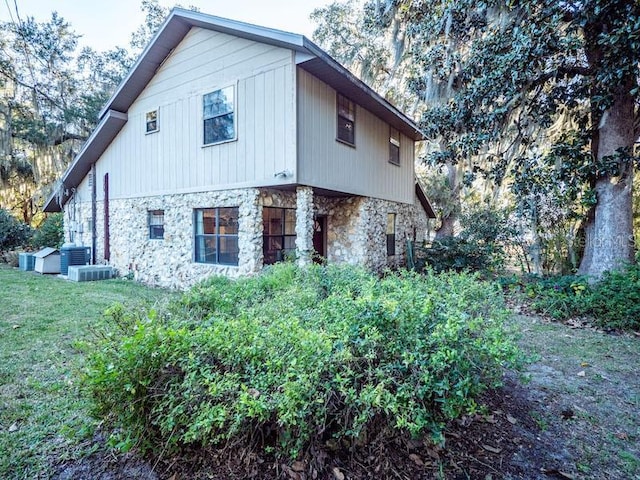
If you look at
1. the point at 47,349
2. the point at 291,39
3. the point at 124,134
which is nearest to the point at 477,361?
the point at 47,349

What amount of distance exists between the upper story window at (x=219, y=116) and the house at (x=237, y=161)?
0.03m

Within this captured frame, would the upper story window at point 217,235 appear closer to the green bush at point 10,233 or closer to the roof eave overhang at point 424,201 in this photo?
the roof eave overhang at point 424,201

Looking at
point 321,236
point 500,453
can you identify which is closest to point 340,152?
point 321,236

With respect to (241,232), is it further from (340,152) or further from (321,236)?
(340,152)

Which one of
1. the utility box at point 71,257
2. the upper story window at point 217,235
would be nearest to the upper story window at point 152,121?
the upper story window at point 217,235

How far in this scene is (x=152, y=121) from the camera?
377 inches

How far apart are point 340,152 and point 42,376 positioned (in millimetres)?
6831

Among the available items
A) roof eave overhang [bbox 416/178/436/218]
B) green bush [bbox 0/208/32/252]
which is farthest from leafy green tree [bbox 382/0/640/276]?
green bush [bbox 0/208/32/252]

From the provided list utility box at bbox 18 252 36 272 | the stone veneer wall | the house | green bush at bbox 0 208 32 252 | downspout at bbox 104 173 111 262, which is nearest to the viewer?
the house

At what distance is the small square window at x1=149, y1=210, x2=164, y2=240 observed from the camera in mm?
9664

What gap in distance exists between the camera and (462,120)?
802cm

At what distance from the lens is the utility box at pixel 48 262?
1109 centimetres

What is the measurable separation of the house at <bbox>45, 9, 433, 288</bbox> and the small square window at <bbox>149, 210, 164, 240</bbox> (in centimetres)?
4

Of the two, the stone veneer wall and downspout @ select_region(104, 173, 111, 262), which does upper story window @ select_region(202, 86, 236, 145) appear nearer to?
the stone veneer wall
